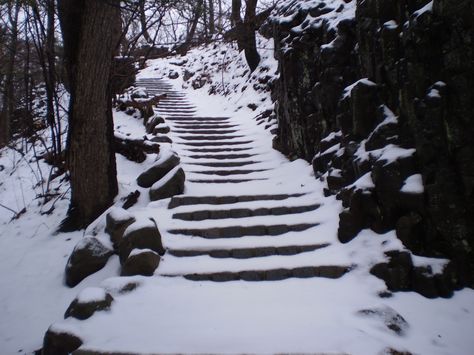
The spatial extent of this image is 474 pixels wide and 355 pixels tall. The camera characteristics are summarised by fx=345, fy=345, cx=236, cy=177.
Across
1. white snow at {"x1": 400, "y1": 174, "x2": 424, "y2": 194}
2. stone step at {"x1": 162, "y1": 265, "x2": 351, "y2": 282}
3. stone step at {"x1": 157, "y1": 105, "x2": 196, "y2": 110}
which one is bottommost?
stone step at {"x1": 162, "y1": 265, "x2": 351, "y2": 282}

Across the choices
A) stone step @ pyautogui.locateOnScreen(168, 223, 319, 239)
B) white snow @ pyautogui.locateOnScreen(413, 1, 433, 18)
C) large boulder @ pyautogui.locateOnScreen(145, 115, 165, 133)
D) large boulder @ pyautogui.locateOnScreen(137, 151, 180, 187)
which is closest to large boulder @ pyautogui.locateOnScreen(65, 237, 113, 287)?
stone step @ pyautogui.locateOnScreen(168, 223, 319, 239)

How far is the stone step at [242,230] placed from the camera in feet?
14.5

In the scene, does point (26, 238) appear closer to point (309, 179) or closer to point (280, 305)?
point (280, 305)

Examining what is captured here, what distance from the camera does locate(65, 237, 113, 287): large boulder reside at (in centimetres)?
393

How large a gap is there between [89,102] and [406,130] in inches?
163

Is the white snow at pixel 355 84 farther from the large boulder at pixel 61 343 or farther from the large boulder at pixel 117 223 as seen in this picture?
the large boulder at pixel 61 343

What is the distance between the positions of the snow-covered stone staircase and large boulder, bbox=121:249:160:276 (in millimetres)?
152

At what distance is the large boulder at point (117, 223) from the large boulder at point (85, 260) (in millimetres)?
171


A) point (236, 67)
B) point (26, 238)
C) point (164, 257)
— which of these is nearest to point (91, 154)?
point (26, 238)

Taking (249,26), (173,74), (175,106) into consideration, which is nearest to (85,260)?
(249,26)

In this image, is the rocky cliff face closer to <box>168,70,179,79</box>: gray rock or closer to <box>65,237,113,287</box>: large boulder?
<box>65,237,113,287</box>: large boulder

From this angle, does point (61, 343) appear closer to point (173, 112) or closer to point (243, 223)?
point (243, 223)

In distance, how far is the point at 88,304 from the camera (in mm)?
3049

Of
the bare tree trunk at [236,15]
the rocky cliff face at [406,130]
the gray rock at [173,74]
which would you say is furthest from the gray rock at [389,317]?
the gray rock at [173,74]
